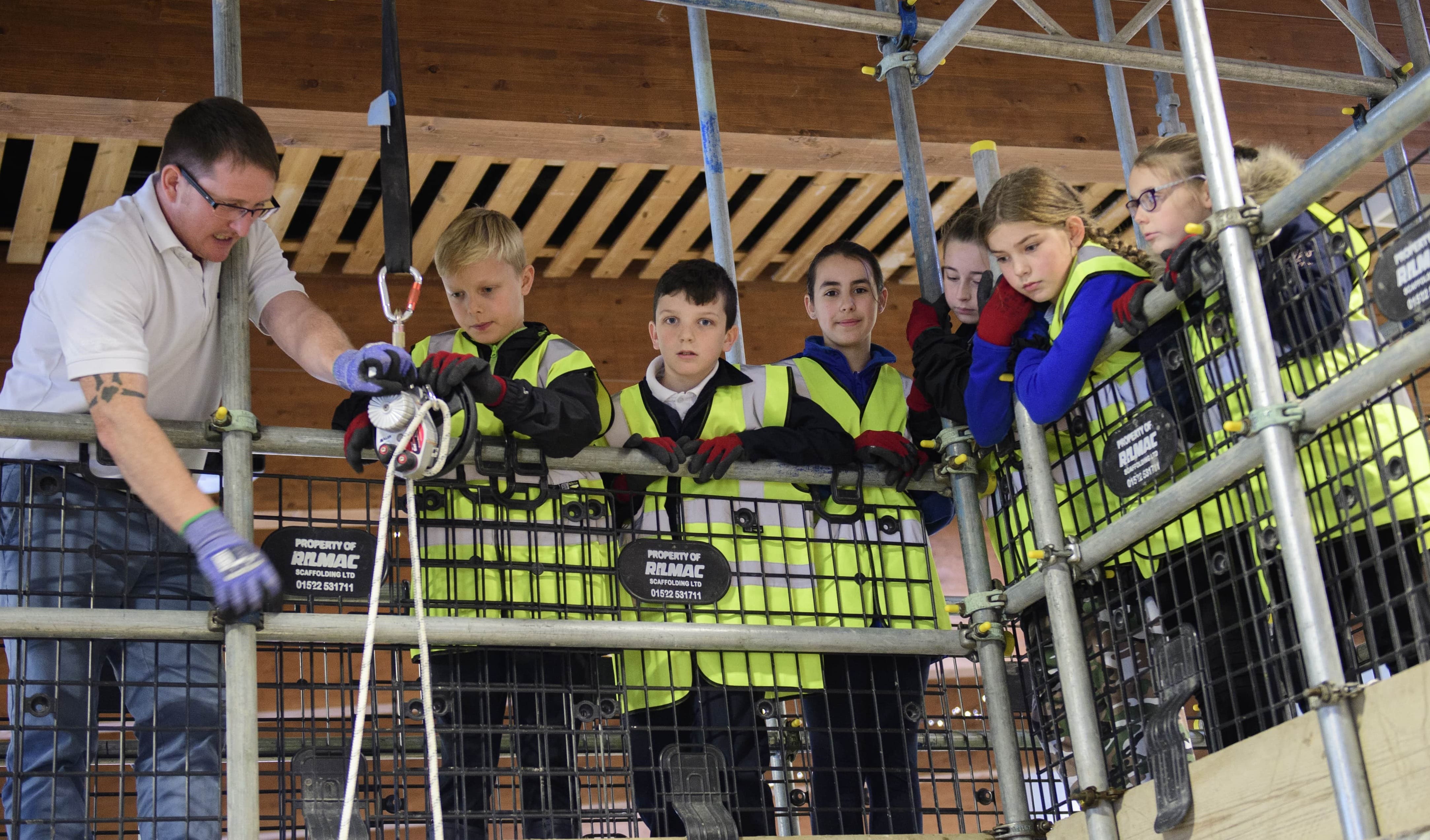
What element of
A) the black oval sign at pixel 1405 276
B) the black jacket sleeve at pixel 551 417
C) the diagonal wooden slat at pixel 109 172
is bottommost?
the black oval sign at pixel 1405 276

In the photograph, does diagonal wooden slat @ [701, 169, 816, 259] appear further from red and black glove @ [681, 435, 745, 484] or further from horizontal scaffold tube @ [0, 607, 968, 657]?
horizontal scaffold tube @ [0, 607, 968, 657]

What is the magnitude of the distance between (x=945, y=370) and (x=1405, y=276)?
990mm

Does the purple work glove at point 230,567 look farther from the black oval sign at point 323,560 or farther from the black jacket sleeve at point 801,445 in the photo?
the black jacket sleeve at point 801,445

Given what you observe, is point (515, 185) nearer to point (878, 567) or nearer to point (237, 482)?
point (878, 567)

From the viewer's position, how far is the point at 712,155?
13.3 feet

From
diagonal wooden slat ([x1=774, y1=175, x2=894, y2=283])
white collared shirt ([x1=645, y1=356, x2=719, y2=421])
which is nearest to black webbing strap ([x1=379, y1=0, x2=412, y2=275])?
white collared shirt ([x1=645, y1=356, x2=719, y2=421])

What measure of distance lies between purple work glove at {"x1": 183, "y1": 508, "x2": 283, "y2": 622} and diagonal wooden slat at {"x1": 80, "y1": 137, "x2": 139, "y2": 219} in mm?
3107

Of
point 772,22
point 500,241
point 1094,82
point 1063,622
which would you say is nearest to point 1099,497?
point 1063,622

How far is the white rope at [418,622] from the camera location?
203cm

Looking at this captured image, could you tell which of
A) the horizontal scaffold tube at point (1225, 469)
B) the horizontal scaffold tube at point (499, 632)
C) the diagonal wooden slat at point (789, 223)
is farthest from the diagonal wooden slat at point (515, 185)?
the horizontal scaffold tube at point (1225, 469)

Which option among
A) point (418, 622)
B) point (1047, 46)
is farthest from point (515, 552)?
point (1047, 46)

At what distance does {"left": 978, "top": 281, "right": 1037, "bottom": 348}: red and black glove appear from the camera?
2.66 meters

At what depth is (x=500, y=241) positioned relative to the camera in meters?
3.12

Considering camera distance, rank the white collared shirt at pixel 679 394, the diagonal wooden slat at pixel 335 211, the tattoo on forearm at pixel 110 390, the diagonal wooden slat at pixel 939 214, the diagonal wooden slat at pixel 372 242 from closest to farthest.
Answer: the tattoo on forearm at pixel 110 390 → the white collared shirt at pixel 679 394 → the diagonal wooden slat at pixel 335 211 → the diagonal wooden slat at pixel 372 242 → the diagonal wooden slat at pixel 939 214
